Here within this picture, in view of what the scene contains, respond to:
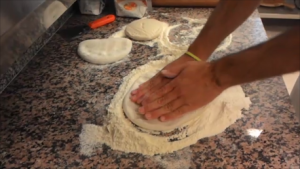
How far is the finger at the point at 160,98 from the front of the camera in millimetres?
697

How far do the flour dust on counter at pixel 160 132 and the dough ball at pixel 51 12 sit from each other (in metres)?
0.26

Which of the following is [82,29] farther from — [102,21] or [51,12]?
[51,12]

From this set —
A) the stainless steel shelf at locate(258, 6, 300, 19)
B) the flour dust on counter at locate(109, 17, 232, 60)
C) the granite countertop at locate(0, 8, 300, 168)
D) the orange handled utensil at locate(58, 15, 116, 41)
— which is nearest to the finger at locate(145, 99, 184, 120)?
the granite countertop at locate(0, 8, 300, 168)

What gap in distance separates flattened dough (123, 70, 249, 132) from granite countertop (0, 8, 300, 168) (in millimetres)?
37

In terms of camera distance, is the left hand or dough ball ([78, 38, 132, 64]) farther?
dough ball ([78, 38, 132, 64])

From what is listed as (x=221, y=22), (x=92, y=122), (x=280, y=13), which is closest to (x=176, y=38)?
(x=221, y=22)

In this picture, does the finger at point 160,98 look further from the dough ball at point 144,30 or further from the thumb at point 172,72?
the dough ball at point 144,30

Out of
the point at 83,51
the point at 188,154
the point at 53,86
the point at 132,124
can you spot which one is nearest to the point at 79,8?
the point at 83,51

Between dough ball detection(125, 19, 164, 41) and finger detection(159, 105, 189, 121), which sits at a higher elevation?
dough ball detection(125, 19, 164, 41)

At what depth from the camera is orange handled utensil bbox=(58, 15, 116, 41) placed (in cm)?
105

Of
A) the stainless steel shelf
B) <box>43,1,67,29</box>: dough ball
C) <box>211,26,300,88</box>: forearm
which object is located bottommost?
the stainless steel shelf

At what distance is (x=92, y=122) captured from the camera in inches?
27.9

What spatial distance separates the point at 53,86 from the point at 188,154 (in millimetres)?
448

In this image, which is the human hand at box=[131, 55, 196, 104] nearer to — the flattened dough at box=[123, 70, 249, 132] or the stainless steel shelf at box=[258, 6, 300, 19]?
the flattened dough at box=[123, 70, 249, 132]
